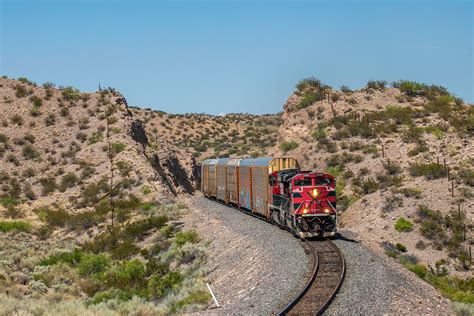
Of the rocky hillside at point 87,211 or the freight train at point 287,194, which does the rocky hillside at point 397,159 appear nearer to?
the freight train at point 287,194

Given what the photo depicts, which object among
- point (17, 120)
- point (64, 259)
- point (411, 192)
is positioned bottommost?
point (64, 259)

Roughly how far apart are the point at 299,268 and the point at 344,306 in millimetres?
4286

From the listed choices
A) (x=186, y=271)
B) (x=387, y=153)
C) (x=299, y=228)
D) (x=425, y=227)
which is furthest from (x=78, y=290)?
(x=387, y=153)

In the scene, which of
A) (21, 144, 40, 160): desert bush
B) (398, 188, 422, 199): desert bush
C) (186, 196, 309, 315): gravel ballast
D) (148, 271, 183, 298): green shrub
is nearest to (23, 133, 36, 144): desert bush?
(21, 144, 40, 160): desert bush

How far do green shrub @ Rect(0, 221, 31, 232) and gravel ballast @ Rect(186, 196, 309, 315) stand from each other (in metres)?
13.1

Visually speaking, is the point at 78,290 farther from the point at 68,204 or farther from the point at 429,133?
the point at 429,133

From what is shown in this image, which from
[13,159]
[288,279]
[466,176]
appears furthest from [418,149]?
[13,159]

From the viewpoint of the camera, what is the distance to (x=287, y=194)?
984 inches

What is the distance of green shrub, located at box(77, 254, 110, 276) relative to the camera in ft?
83.9

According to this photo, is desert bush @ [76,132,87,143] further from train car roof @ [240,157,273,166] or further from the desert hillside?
train car roof @ [240,157,273,166]

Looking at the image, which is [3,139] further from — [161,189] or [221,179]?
[221,179]

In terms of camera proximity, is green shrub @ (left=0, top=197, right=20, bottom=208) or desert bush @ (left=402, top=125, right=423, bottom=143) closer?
green shrub @ (left=0, top=197, right=20, bottom=208)

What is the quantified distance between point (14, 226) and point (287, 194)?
797 inches

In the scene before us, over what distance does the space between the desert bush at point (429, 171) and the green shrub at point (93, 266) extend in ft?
75.1
